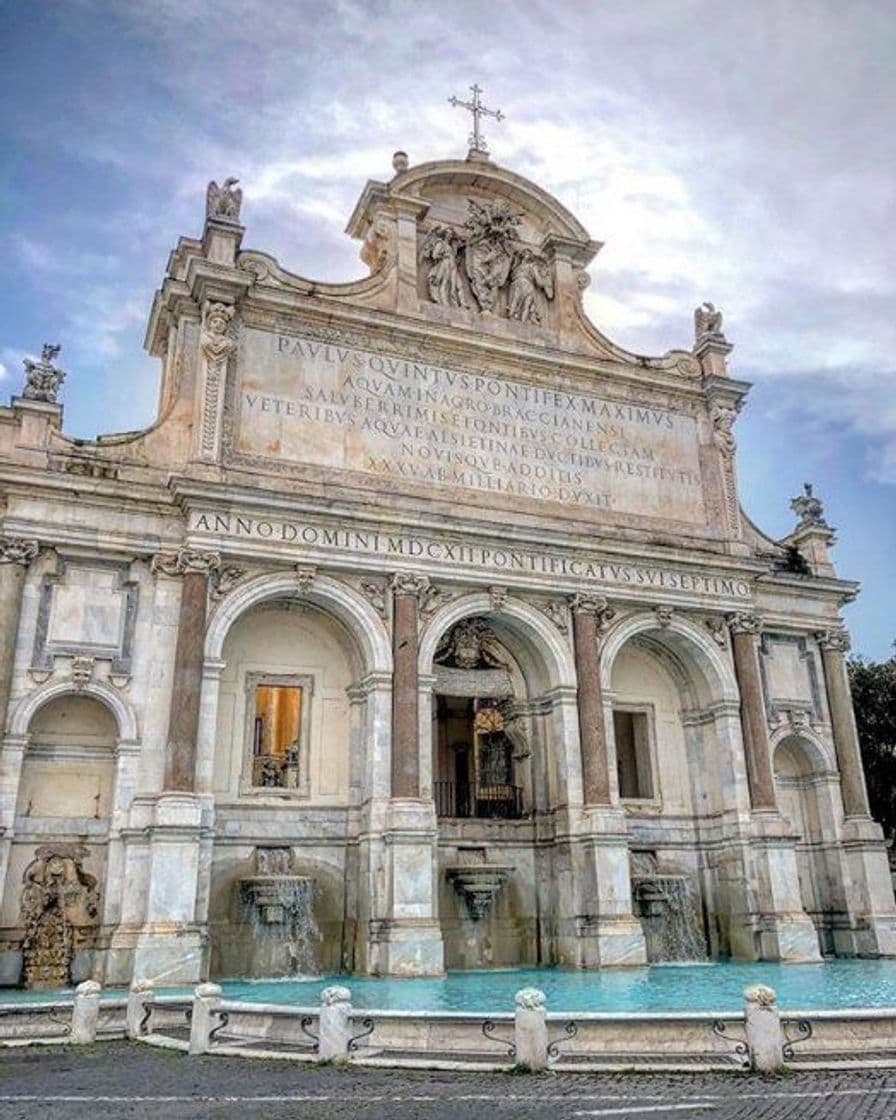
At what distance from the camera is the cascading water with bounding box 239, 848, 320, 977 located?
62.9 feet

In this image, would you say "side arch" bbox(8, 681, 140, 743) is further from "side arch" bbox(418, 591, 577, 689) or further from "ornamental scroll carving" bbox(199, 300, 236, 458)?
"side arch" bbox(418, 591, 577, 689)

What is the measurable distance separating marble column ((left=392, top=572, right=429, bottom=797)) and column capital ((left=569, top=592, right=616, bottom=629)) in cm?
367

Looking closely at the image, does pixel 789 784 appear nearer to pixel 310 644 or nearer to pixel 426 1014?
pixel 310 644

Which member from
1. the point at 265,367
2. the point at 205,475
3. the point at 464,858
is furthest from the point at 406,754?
the point at 265,367

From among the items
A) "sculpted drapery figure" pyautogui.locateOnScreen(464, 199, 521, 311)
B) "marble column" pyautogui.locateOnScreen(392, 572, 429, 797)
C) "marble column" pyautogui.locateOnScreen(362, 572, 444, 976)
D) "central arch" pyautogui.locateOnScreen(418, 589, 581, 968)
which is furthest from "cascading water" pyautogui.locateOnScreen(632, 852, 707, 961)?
"sculpted drapery figure" pyautogui.locateOnScreen(464, 199, 521, 311)

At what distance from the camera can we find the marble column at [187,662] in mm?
18516

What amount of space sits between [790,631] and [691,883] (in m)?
7.37

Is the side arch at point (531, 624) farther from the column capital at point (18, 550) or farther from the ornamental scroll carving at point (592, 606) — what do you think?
the column capital at point (18, 550)

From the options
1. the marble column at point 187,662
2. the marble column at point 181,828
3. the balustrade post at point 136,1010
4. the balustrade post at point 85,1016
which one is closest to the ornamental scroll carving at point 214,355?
the marble column at point 187,662

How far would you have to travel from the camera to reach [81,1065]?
1007 cm

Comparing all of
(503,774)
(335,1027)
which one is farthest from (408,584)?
(335,1027)

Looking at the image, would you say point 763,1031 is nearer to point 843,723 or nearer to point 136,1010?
point 136,1010

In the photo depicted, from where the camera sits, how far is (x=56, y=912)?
18.0 meters

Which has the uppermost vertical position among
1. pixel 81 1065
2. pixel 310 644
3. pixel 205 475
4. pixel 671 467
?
pixel 671 467
